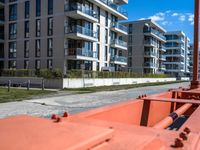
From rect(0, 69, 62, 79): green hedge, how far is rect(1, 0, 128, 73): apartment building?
16.8ft

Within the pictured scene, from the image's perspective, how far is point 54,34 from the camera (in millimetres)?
37656

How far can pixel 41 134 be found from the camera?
158 centimetres

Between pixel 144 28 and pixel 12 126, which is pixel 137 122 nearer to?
pixel 12 126

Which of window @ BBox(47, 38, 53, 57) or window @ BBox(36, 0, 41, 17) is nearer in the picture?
window @ BBox(47, 38, 53, 57)

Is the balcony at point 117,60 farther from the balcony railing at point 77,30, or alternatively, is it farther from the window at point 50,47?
the window at point 50,47

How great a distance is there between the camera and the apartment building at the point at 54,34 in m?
36.8

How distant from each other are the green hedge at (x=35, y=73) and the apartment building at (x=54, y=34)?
5112 mm

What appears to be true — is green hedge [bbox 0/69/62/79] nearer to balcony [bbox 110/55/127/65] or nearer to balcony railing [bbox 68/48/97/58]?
balcony railing [bbox 68/48/97/58]

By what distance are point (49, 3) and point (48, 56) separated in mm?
7378

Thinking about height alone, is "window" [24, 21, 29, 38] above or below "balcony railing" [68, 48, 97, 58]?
above

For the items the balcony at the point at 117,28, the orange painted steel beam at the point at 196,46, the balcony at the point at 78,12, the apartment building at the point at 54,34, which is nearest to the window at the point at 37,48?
the apartment building at the point at 54,34

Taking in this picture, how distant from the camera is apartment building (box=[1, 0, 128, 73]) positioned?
36.8m

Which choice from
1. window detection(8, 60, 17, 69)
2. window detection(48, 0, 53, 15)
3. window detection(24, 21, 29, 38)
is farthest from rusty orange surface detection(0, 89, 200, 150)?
window detection(8, 60, 17, 69)

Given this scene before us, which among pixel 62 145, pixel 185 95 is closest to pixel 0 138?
pixel 62 145
